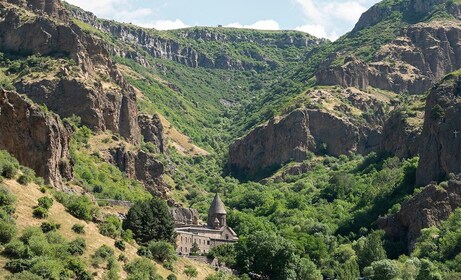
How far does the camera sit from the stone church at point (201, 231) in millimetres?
132000

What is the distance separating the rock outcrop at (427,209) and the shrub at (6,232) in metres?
75.4

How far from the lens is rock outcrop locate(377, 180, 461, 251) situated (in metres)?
141

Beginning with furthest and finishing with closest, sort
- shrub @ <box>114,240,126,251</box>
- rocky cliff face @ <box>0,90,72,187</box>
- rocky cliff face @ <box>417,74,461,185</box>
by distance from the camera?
rocky cliff face @ <box>417,74,461,185</box> < rocky cliff face @ <box>0,90,72,187</box> < shrub @ <box>114,240,126,251</box>

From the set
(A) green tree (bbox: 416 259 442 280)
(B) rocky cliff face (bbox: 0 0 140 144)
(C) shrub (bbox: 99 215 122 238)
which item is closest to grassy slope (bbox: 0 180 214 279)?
(C) shrub (bbox: 99 215 122 238)

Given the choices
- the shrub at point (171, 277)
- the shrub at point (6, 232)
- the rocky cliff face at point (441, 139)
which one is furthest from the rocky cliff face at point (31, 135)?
the rocky cliff face at point (441, 139)

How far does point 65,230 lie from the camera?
8881 centimetres

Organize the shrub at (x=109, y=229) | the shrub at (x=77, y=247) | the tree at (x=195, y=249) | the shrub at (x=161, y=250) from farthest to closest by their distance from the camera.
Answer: the tree at (x=195, y=249) → the shrub at (x=161, y=250) → the shrub at (x=109, y=229) → the shrub at (x=77, y=247)

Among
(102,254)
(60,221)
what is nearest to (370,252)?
(102,254)

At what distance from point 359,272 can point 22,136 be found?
171ft

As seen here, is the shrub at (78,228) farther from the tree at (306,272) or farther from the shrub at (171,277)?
the tree at (306,272)

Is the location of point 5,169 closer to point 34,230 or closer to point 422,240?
point 34,230

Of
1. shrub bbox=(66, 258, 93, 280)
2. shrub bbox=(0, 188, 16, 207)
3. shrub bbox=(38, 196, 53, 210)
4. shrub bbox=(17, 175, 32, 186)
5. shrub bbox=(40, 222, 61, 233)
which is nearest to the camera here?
shrub bbox=(66, 258, 93, 280)

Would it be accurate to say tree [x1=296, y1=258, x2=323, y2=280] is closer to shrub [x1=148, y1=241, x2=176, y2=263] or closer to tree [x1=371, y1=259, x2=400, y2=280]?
tree [x1=371, y1=259, x2=400, y2=280]

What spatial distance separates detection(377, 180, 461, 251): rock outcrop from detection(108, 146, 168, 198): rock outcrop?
54.5 metres
